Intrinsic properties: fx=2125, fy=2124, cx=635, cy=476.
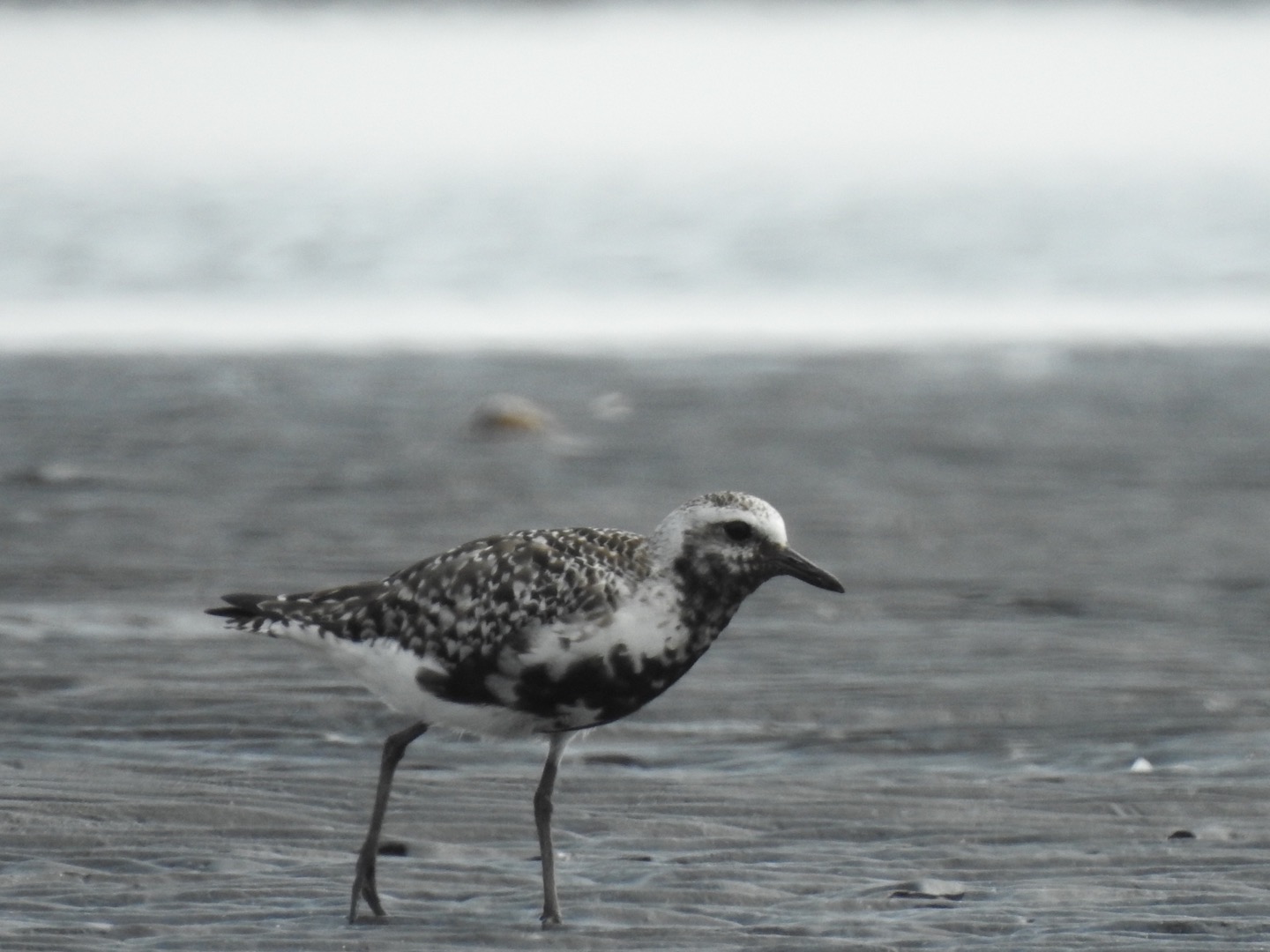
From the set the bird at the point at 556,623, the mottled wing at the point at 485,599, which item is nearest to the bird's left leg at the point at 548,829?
the bird at the point at 556,623

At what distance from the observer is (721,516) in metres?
5.39

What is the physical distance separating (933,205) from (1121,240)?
4.10 m

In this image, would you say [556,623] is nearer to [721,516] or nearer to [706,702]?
[721,516]

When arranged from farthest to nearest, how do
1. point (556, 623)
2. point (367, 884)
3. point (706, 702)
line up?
point (706, 702)
point (367, 884)
point (556, 623)

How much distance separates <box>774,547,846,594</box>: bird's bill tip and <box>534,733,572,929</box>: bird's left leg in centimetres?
72

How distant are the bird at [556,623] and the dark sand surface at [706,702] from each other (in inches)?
20.6

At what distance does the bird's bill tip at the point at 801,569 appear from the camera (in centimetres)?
550

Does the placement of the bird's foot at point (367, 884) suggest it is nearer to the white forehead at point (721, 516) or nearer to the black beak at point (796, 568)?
the white forehead at point (721, 516)

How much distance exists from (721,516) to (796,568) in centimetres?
28

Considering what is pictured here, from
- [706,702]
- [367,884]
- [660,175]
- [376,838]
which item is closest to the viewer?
[367,884]

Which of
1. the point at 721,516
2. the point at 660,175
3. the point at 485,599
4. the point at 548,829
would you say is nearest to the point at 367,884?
the point at 548,829

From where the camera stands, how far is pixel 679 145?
131 ft

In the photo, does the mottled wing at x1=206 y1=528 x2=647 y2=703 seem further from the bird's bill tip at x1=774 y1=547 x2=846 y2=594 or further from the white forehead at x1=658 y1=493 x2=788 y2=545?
the bird's bill tip at x1=774 y1=547 x2=846 y2=594

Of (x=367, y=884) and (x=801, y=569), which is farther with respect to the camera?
(x=801, y=569)
